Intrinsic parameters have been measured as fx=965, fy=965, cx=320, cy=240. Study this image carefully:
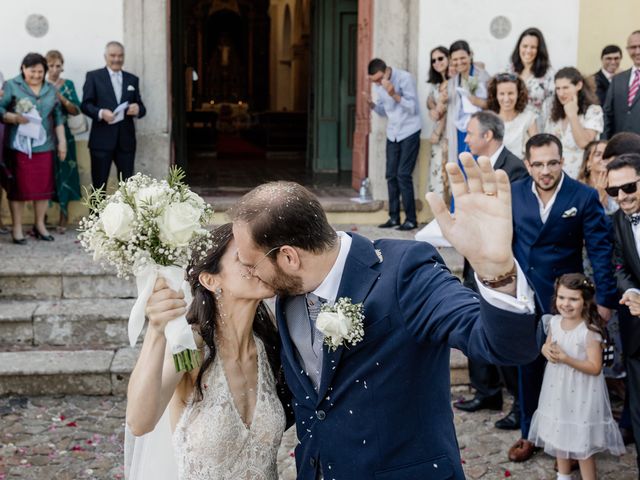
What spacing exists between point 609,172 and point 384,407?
282cm

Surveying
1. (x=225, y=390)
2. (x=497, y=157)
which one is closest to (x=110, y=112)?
(x=497, y=157)

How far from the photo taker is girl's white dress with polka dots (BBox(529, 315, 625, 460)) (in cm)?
533

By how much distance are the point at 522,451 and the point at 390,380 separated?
10.7 feet

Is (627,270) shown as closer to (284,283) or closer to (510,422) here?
(510,422)

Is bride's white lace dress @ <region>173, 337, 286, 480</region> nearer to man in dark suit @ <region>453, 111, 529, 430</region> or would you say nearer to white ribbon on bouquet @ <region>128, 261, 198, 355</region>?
white ribbon on bouquet @ <region>128, 261, 198, 355</region>

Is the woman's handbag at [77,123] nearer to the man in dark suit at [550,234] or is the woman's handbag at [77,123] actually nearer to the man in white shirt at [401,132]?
the man in white shirt at [401,132]

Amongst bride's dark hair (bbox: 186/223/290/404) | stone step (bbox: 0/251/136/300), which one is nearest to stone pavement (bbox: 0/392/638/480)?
stone step (bbox: 0/251/136/300)

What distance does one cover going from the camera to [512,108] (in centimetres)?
751

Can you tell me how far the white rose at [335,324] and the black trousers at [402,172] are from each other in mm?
7020

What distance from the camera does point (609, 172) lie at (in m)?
5.11

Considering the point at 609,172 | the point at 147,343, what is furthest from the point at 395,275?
the point at 609,172

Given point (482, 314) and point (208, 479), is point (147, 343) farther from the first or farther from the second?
point (482, 314)

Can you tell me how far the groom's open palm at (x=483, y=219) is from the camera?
221 centimetres

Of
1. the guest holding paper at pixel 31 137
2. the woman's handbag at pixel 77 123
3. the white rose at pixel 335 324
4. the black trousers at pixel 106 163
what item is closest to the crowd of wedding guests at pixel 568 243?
the white rose at pixel 335 324
